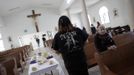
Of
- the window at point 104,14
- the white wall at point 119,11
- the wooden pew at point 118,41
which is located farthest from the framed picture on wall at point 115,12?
the wooden pew at point 118,41

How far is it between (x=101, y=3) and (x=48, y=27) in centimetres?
781

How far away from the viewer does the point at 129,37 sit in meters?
5.11

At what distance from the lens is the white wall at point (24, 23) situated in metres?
22.5

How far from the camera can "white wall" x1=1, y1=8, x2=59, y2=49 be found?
2252 cm

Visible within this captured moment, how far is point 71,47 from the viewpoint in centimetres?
287

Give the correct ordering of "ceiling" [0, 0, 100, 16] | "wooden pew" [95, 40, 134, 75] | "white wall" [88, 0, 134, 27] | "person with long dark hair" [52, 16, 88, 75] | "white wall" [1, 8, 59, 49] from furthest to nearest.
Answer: "white wall" [1, 8, 59, 49] < "ceiling" [0, 0, 100, 16] < "white wall" [88, 0, 134, 27] < "wooden pew" [95, 40, 134, 75] < "person with long dark hair" [52, 16, 88, 75]

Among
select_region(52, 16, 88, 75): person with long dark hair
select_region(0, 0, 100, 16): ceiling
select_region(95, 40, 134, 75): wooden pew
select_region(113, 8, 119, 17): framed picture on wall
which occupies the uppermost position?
select_region(0, 0, 100, 16): ceiling

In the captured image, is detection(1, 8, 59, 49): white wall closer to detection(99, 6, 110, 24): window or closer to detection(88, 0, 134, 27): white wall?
detection(88, 0, 134, 27): white wall

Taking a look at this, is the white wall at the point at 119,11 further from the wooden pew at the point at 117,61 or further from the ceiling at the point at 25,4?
the wooden pew at the point at 117,61

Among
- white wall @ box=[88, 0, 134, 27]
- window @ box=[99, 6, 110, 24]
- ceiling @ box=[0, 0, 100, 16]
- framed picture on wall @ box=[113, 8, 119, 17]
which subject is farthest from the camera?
window @ box=[99, 6, 110, 24]

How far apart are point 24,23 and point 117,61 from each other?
67.8 ft

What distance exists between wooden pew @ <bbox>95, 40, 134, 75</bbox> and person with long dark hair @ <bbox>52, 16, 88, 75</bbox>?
52cm

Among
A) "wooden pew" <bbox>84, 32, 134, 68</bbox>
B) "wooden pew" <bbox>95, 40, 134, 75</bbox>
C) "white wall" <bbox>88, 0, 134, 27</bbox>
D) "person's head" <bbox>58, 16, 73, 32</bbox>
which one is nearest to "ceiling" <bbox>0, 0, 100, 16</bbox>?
"white wall" <bbox>88, 0, 134, 27</bbox>

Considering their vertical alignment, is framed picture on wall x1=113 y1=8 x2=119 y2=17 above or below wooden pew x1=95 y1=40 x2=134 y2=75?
above
